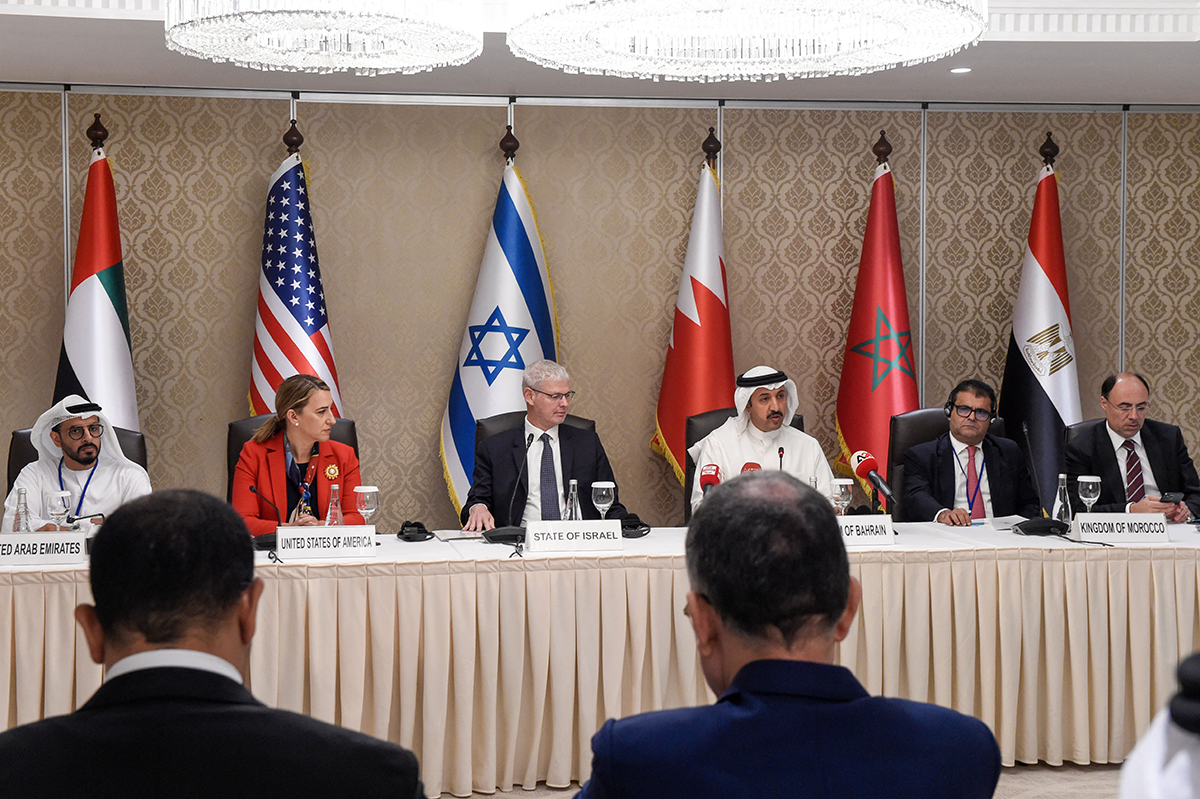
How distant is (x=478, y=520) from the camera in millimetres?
3957

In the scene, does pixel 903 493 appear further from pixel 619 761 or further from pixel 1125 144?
pixel 619 761

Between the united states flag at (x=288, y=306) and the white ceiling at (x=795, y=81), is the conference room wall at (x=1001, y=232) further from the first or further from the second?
the united states flag at (x=288, y=306)

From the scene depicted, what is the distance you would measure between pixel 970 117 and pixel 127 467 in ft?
14.8

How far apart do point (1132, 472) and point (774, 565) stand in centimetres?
404

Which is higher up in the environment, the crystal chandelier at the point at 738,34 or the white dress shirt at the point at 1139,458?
the crystal chandelier at the point at 738,34

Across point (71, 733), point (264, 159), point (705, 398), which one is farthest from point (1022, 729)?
point (264, 159)

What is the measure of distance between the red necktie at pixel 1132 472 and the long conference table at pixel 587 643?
99 cm

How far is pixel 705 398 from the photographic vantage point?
18.0ft

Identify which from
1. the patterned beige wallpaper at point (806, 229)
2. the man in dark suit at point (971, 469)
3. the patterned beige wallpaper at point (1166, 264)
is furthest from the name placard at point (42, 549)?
the patterned beige wallpaper at point (1166, 264)

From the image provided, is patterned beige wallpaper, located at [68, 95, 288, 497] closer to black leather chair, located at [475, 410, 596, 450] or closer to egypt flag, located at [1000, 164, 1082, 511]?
black leather chair, located at [475, 410, 596, 450]

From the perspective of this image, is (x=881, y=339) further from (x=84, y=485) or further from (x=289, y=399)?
(x=84, y=485)

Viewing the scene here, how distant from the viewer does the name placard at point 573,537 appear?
3441 millimetres

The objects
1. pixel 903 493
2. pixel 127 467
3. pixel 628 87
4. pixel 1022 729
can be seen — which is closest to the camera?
pixel 1022 729

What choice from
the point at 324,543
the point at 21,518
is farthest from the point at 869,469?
the point at 21,518
